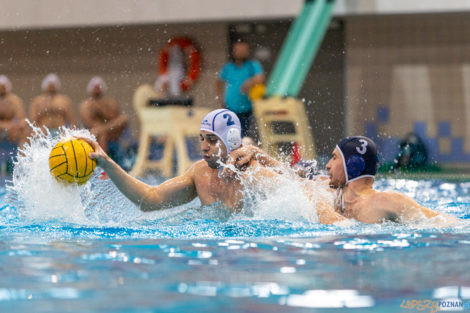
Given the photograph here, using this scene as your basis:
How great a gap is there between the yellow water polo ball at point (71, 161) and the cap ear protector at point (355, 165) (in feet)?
5.39

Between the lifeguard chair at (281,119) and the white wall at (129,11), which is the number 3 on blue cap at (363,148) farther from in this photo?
the white wall at (129,11)

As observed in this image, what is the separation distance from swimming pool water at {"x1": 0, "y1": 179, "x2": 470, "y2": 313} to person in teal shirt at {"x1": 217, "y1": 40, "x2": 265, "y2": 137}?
583 centimetres

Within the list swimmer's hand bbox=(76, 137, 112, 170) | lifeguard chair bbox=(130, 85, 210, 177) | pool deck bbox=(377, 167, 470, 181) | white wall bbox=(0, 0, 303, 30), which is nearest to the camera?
swimmer's hand bbox=(76, 137, 112, 170)

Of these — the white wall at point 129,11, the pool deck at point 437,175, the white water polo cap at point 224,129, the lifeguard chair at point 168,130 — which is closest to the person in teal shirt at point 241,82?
the lifeguard chair at point 168,130

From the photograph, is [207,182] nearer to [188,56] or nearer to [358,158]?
[358,158]

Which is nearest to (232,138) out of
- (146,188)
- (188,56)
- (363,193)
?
(146,188)

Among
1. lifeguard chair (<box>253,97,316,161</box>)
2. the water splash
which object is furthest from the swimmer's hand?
lifeguard chair (<box>253,97,316,161</box>)

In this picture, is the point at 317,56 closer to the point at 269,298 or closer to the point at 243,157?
the point at 243,157

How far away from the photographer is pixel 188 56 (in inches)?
630

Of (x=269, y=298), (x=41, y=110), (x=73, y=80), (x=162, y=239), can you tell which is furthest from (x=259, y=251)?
(x=73, y=80)

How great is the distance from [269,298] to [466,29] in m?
13.3

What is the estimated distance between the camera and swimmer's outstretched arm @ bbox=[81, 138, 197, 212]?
5.09 metres

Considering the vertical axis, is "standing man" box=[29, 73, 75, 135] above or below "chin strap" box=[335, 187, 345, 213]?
above

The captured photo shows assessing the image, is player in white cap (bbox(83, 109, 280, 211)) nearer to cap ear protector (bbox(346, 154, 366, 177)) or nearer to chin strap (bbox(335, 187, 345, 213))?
chin strap (bbox(335, 187, 345, 213))
